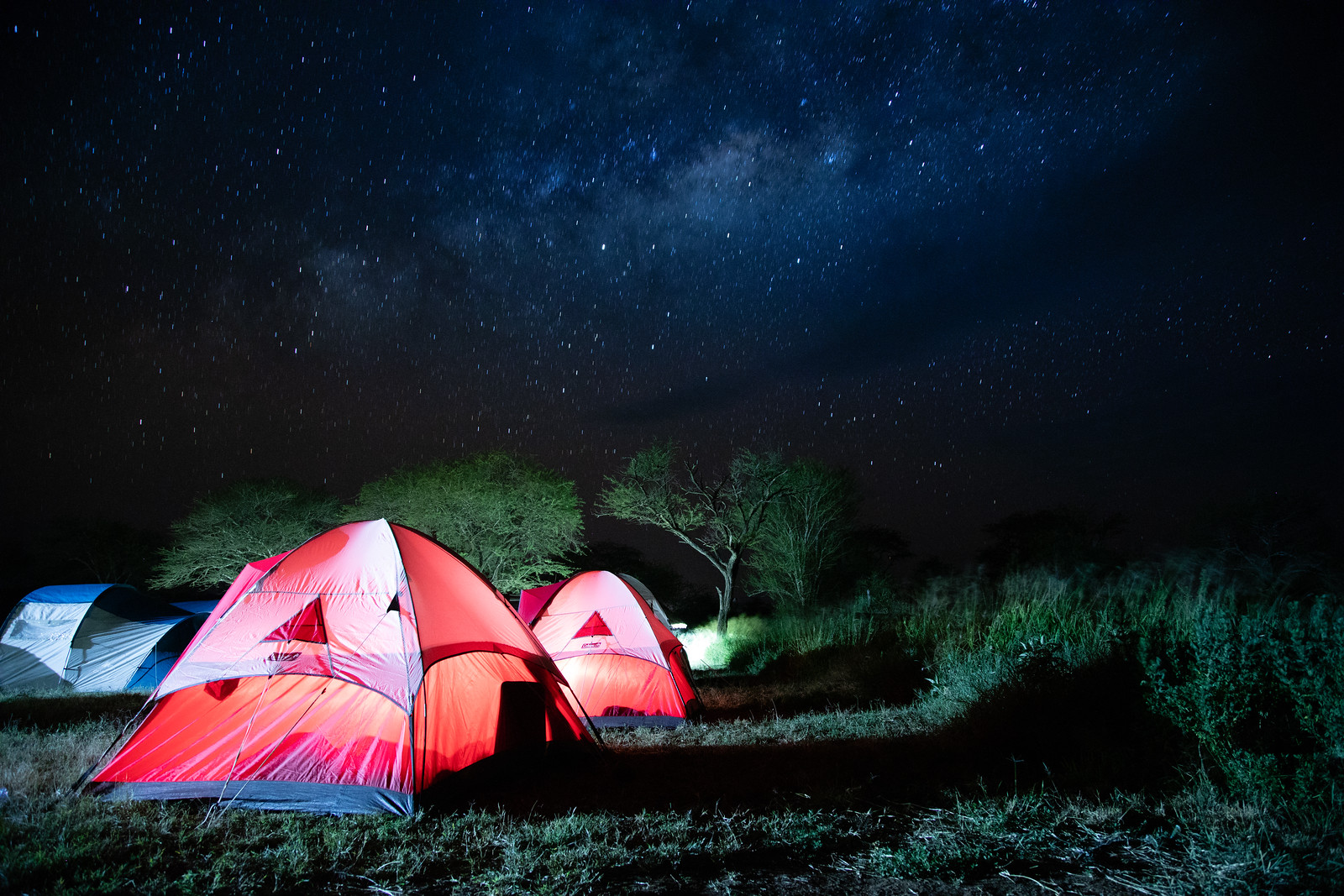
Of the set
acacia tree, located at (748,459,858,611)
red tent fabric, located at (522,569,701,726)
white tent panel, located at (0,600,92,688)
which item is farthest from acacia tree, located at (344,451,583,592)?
red tent fabric, located at (522,569,701,726)

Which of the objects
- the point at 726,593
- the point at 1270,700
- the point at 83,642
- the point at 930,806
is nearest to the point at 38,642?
the point at 83,642

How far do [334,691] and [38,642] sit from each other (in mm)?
12019

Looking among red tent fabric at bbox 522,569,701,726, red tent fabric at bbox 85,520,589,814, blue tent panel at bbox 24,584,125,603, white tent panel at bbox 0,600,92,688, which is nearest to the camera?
red tent fabric at bbox 85,520,589,814

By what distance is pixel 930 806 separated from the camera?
→ 435 centimetres

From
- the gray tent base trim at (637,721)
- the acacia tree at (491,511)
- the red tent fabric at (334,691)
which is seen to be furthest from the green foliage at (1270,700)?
the acacia tree at (491,511)

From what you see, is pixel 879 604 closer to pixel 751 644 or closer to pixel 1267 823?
pixel 751 644

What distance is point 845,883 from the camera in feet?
10.5

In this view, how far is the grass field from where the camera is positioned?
10.6 ft

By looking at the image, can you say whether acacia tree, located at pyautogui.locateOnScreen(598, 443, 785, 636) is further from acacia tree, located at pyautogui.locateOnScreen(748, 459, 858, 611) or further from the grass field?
the grass field

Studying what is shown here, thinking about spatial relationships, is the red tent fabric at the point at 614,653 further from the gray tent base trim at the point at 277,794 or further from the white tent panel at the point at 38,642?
the white tent panel at the point at 38,642

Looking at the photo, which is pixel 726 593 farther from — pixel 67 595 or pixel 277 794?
pixel 277 794

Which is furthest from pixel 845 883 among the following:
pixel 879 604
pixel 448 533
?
pixel 448 533

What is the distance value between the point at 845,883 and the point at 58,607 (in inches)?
641

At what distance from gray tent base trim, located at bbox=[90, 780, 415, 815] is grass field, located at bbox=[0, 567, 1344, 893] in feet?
0.55
